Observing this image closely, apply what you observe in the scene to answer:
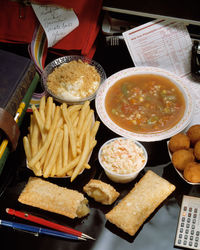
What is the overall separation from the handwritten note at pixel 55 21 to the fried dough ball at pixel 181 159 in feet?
4.56

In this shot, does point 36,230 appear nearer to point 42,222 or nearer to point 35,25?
point 42,222

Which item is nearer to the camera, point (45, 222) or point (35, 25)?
point (45, 222)

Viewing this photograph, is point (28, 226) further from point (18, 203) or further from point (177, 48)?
point (177, 48)

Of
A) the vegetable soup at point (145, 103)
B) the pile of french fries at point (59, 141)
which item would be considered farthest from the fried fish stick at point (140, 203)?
the vegetable soup at point (145, 103)

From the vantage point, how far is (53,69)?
113 inches

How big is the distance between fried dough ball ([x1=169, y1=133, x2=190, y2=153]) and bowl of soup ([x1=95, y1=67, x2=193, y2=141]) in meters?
0.13

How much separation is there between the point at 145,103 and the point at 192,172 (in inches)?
29.9

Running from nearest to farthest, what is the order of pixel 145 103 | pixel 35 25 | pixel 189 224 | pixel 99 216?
pixel 189 224 < pixel 99 216 < pixel 145 103 < pixel 35 25

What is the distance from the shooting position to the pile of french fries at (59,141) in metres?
2.14

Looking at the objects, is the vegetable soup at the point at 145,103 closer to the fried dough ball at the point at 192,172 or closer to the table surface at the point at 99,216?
the table surface at the point at 99,216

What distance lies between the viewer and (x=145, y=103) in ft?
8.59

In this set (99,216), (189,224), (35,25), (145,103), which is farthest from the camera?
(35,25)

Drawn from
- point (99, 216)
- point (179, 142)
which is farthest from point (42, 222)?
point (179, 142)

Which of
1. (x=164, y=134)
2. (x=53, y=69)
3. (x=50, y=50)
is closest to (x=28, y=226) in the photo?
(x=164, y=134)
